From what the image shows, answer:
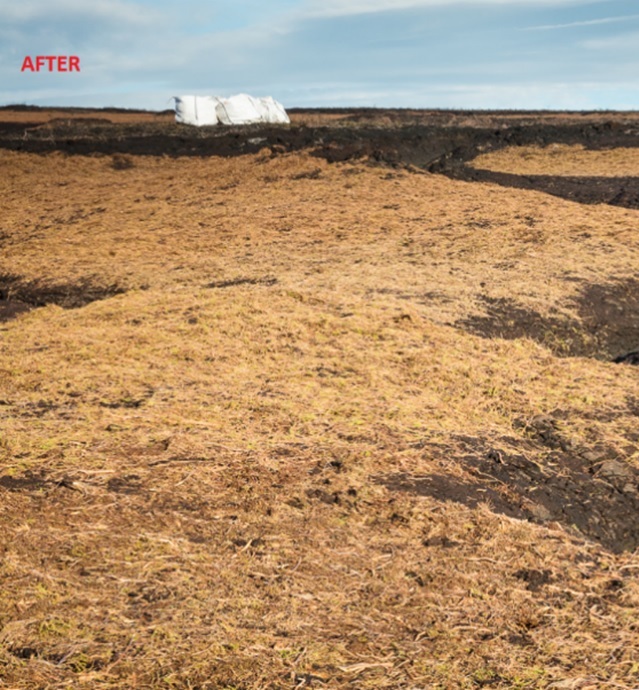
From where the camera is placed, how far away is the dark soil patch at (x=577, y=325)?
27.0 feet

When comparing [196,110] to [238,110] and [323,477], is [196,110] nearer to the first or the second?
[238,110]

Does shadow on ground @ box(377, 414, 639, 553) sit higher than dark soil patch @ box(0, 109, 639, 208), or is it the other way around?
dark soil patch @ box(0, 109, 639, 208)

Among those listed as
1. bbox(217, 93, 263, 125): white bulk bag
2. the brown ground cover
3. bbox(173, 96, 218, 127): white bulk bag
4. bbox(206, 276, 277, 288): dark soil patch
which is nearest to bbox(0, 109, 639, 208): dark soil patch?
bbox(173, 96, 218, 127): white bulk bag

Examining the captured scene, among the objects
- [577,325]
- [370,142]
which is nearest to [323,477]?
[577,325]

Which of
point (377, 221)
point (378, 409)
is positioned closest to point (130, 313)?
point (378, 409)

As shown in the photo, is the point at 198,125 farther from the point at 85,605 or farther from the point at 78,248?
the point at 85,605

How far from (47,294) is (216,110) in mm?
22491

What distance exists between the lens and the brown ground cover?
3.65 metres

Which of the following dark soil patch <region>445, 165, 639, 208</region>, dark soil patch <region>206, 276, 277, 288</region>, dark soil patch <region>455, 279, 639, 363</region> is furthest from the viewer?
dark soil patch <region>445, 165, 639, 208</region>

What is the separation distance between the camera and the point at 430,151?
25812mm

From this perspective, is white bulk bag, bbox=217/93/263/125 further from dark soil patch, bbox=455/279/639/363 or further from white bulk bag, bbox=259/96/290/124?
dark soil patch, bbox=455/279/639/363

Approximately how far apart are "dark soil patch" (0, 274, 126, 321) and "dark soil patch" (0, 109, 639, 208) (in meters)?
9.01

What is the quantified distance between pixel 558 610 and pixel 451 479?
4.10ft

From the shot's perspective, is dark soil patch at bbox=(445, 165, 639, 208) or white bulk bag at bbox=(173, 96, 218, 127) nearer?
dark soil patch at bbox=(445, 165, 639, 208)
